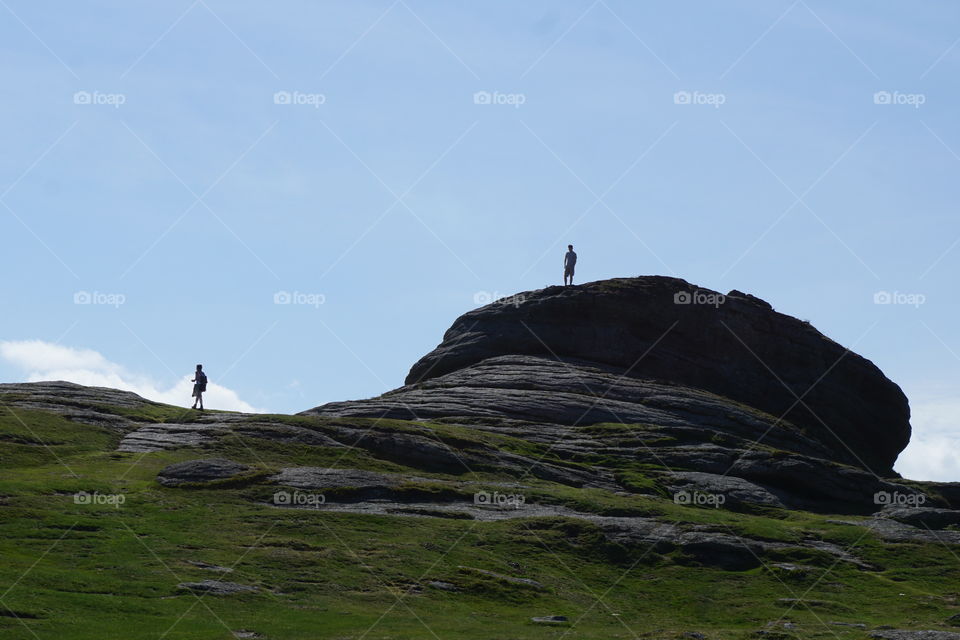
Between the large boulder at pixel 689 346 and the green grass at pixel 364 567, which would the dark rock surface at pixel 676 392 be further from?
the green grass at pixel 364 567

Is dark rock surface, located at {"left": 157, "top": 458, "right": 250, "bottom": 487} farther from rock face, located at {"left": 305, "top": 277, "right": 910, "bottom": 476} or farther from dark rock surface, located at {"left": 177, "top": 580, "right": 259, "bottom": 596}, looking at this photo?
rock face, located at {"left": 305, "top": 277, "right": 910, "bottom": 476}

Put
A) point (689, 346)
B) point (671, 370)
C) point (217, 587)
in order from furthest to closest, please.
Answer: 1. point (689, 346)
2. point (671, 370)
3. point (217, 587)

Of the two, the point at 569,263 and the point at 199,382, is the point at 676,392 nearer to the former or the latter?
the point at 569,263

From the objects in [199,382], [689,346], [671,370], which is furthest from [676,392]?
[199,382]

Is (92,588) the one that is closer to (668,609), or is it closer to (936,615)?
(668,609)

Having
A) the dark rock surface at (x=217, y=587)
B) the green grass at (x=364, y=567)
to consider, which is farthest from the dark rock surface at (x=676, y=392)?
the dark rock surface at (x=217, y=587)

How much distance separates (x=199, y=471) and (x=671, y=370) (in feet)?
189

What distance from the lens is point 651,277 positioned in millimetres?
120250

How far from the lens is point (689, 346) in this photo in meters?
116

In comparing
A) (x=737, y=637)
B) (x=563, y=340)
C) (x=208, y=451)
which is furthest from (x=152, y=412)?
(x=737, y=637)

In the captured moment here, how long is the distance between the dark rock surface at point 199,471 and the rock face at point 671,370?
2741 centimetres

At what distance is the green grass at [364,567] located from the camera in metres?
45.2

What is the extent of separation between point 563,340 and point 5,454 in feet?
190

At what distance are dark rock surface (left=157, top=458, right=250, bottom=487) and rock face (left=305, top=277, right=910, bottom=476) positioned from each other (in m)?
27.4
